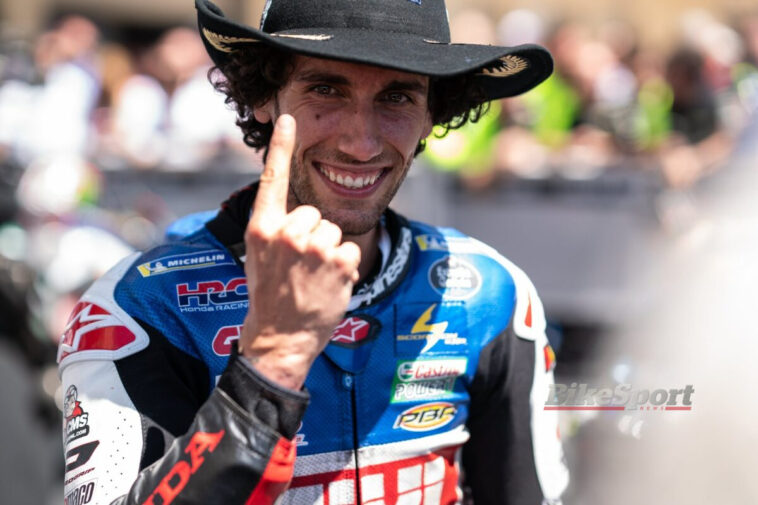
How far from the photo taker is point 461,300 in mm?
2502

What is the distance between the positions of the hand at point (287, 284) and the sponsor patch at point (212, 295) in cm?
45

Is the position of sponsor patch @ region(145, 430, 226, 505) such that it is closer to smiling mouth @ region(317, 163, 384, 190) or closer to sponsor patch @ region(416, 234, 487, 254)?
smiling mouth @ region(317, 163, 384, 190)

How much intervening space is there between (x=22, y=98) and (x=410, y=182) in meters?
3.35

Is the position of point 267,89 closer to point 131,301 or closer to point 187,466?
point 131,301

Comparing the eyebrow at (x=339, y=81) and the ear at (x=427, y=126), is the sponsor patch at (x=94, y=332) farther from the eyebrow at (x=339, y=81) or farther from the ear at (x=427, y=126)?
the ear at (x=427, y=126)

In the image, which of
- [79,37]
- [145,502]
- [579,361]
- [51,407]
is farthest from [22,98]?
[145,502]

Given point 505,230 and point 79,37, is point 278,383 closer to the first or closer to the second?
point 505,230

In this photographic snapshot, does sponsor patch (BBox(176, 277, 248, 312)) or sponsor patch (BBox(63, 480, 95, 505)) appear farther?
sponsor patch (BBox(176, 277, 248, 312))

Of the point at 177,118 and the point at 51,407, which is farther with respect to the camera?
the point at 177,118

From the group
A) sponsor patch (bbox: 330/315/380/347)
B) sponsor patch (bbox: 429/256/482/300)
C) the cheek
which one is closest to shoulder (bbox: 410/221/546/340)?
sponsor patch (bbox: 429/256/482/300)

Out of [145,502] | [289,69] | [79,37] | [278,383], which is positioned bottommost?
[79,37]

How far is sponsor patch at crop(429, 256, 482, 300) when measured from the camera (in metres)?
2.51

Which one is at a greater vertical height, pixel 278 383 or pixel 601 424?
pixel 278 383

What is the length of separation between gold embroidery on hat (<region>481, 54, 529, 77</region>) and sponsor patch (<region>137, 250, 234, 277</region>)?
774mm
